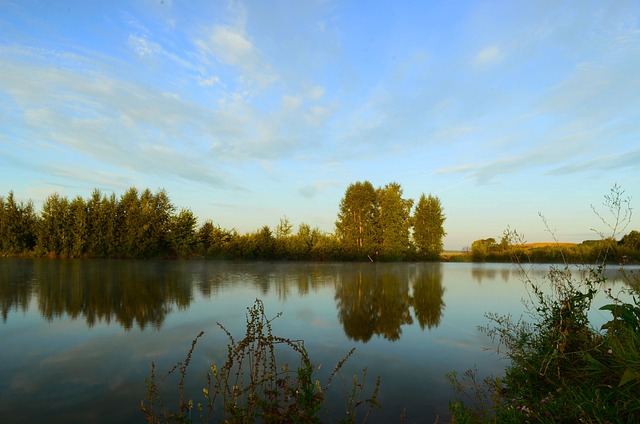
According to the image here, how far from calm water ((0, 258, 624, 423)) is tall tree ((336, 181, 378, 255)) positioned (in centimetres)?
3382

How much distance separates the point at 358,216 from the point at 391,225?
4.43 metres

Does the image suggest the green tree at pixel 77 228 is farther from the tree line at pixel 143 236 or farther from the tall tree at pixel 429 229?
the tall tree at pixel 429 229

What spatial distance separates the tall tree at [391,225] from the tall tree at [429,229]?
256 cm

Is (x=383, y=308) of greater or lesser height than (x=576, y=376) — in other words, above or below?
below

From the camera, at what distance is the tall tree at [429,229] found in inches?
2018

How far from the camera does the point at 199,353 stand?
6230 mm

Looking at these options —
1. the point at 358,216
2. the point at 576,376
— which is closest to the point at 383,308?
the point at 576,376

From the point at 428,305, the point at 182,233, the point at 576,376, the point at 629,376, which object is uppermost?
the point at 182,233

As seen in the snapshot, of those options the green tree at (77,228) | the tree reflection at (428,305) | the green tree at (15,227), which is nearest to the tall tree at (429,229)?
the tree reflection at (428,305)

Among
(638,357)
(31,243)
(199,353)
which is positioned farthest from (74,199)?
(638,357)

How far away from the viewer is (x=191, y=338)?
7.12m

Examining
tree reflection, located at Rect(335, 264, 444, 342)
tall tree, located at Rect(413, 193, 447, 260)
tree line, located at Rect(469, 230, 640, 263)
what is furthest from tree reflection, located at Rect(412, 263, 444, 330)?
tall tree, located at Rect(413, 193, 447, 260)

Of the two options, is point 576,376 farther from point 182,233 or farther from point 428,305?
point 182,233

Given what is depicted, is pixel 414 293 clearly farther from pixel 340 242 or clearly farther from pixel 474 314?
pixel 340 242
